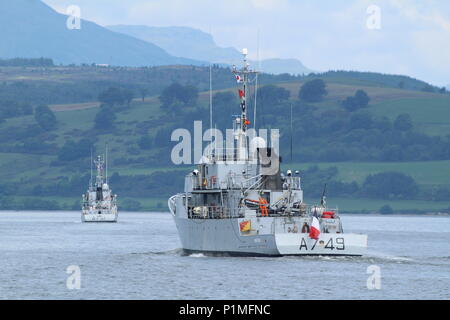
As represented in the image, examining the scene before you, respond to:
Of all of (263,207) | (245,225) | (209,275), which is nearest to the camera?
(209,275)

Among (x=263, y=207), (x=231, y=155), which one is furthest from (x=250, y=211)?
(x=231, y=155)

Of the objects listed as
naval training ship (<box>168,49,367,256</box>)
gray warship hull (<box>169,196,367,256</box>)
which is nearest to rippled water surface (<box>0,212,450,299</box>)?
gray warship hull (<box>169,196,367,256</box>)

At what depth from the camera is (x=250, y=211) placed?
2655 inches

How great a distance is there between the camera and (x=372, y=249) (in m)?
86.8

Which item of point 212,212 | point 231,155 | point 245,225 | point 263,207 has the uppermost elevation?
point 231,155

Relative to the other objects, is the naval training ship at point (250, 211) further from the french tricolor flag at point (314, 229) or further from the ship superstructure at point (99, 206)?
the ship superstructure at point (99, 206)

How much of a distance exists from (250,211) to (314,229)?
13.9 ft

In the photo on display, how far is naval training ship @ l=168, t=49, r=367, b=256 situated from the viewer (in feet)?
220

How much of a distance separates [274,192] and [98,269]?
40.4 feet

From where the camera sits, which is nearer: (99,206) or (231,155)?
(231,155)

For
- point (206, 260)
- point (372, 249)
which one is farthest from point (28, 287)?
point (372, 249)

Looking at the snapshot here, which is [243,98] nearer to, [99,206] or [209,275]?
[209,275]

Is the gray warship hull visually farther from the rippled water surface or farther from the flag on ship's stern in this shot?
the rippled water surface
